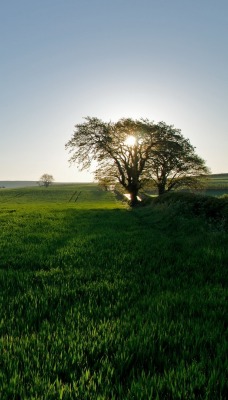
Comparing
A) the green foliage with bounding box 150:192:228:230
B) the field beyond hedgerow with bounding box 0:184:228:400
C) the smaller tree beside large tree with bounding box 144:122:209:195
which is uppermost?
the smaller tree beside large tree with bounding box 144:122:209:195

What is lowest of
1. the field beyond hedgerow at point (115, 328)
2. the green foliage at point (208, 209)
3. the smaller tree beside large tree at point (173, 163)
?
the field beyond hedgerow at point (115, 328)

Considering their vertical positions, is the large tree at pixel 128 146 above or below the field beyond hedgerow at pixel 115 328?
above

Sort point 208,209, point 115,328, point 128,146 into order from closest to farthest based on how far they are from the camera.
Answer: point 115,328
point 208,209
point 128,146

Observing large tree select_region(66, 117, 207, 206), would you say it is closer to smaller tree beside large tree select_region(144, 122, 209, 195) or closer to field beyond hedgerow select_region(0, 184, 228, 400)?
smaller tree beside large tree select_region(144, 122, 209, 195)

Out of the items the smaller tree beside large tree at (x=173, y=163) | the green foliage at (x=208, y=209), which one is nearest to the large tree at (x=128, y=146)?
the smaller tree beside large tree at (x=173, y=163)

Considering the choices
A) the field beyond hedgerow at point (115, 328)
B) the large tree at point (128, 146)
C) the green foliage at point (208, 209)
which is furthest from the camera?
the large tree at point (128, 146)

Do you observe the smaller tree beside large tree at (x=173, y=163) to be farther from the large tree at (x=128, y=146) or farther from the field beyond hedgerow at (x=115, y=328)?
the field beyond hedgerow at (x=115, y=328)

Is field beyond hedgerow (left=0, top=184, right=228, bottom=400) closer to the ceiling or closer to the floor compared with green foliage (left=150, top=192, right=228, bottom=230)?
closer to the floor

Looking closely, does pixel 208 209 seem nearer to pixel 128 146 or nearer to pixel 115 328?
pixel 115 328

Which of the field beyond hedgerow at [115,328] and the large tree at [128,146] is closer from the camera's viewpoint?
the field beyond hedgerow at [115,328]

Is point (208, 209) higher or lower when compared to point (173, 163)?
lower

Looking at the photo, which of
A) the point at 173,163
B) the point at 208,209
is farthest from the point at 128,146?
the point at 208,209

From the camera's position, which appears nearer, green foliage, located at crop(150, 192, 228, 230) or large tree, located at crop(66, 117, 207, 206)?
green foliage, located at crop(150, 192, 228, 230)

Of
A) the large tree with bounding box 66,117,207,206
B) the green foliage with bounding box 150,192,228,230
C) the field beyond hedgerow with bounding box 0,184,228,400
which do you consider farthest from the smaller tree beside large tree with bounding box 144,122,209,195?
the field beyond hedgerow with bounding box 0,184,228,400
